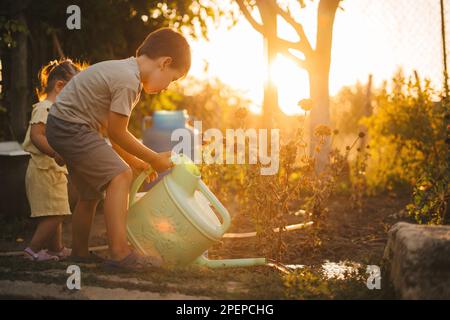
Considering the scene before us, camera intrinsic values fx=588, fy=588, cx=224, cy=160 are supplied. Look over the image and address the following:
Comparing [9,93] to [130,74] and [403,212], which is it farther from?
[403,212]

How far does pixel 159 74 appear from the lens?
277cm

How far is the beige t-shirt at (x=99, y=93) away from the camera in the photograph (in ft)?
8.75


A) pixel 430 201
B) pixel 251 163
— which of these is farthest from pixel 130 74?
pixel 430 201

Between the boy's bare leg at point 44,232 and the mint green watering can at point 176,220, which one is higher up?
the mint green watering can at point 176,220

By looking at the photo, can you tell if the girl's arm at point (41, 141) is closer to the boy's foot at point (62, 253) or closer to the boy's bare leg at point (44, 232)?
the boy's bare leg at point (44, 232)

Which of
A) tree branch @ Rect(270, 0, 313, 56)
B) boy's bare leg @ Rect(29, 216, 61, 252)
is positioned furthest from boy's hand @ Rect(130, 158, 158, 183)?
tree branch @ Rect(270, 0, 313, 56)

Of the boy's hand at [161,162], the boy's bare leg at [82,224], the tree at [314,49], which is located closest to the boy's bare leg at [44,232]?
the boy's bare leg at [82,224]

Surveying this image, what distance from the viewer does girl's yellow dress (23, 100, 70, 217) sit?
3312 millimetres

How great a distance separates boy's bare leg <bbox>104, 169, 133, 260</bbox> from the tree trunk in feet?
9.79

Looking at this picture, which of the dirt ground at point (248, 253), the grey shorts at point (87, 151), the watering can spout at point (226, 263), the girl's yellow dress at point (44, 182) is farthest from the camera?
the girl's yellow dress at point (44, 182)

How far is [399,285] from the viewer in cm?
225

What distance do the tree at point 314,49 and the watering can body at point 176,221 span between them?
2.82 m

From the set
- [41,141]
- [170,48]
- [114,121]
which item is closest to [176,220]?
[114,121]

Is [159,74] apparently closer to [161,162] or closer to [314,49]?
[161,162]
